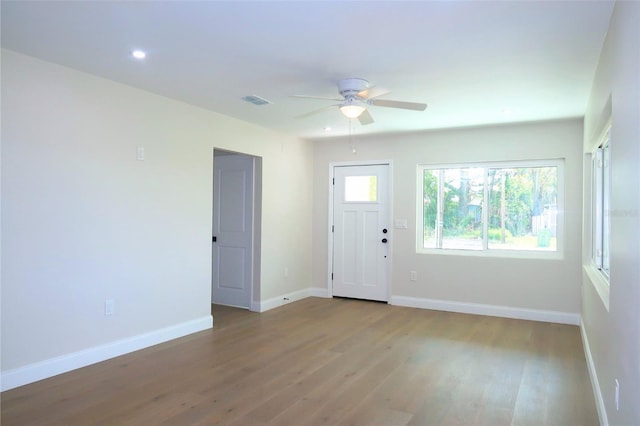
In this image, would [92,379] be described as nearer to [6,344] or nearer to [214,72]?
[6,344]

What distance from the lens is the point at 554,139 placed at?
5340 millimetres

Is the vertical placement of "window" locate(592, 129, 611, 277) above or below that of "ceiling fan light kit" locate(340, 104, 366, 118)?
below

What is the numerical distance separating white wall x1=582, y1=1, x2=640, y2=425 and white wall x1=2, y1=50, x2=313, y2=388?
3.81m

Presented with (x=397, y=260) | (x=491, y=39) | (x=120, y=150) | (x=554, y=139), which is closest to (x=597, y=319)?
(x=491, y=39)

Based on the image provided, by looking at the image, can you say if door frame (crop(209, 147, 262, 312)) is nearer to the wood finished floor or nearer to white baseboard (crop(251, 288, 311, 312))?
white baseboard (crop(251, 288, 311, 312))

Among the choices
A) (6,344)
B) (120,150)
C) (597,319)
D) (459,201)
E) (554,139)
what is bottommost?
(6,344)

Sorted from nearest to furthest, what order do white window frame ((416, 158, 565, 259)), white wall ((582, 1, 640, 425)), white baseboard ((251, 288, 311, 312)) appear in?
1. white wall ((582, 1, 640, 425))
2. white window frame ((416, 158, 565, 259))
3. white baseboard ((251, 288, 311, 312))

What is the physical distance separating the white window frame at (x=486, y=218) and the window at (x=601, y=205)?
3.66 ft

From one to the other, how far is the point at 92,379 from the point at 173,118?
8.46 feet

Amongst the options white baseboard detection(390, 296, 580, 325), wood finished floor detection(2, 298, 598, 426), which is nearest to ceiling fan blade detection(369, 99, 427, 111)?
wood finished floor detection(2, 298, 598, 426)

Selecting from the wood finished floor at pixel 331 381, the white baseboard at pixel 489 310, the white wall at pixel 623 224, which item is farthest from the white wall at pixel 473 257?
the white wall at pixel 623 224

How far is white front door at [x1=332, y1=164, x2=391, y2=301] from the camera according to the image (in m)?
6.49

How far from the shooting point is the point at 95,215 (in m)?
3.76

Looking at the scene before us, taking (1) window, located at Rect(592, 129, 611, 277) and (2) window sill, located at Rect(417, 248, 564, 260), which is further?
(2) window sill, located at Rect(417, 248, 564, 260)
